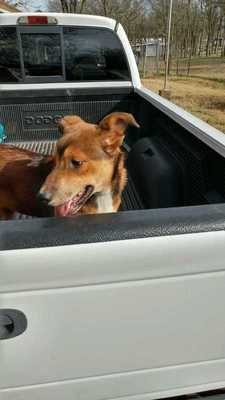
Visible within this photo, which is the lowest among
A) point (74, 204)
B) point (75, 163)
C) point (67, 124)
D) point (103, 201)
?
point (103, 201)

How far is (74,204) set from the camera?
2.25 meters

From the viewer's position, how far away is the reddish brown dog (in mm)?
2184

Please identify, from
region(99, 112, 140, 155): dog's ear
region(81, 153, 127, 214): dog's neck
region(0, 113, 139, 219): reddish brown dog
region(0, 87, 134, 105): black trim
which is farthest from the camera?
region(0, 87, 134, 105): black trim

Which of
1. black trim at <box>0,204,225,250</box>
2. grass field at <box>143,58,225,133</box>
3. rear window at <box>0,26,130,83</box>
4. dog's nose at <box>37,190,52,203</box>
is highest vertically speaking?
rear window at <box>0,26,130,83</box>

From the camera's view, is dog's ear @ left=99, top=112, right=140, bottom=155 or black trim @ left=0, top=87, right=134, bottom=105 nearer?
dog's ear @ left=99, top=112, right=140, bottom=155

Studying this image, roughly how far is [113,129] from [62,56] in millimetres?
2393

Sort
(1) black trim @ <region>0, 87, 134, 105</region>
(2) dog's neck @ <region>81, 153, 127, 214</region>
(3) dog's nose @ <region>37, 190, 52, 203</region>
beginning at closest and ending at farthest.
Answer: (3) dog's nose @ <region>37, 190, 52, 203</region> < (2) dog's neck @ <region>81, 153, 127, 214</region> < (1) black trim @ <region>0, 87, 134, 105</region>

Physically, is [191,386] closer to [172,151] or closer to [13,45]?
[172,151]

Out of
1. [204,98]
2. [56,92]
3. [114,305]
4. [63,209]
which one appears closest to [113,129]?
[63,209]

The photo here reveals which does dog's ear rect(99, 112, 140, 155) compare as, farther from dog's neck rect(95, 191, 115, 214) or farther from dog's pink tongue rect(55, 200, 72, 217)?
dog's pink tongue rect(55, 200, 72, 217)

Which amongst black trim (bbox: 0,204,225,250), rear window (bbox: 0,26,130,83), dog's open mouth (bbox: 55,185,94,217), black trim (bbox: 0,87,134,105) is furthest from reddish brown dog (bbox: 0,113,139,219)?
rear window (bbox: 0,26,130,83)

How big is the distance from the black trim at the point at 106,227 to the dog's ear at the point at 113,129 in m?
0.95

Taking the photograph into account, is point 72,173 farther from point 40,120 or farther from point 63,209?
point 40,120

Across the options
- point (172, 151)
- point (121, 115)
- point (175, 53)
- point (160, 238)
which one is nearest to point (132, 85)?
point (172, 151)
